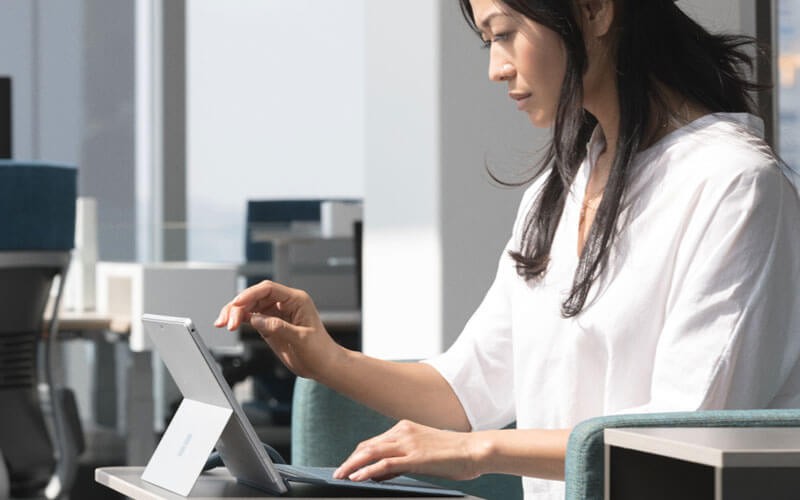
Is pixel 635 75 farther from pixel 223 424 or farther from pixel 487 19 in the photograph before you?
→ pixel 223 424

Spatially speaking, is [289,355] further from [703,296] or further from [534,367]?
[703,296]

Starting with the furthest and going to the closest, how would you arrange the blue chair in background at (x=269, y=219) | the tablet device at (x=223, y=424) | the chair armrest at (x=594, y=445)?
the blue chair in background at (x=269, y=219) → the tablet device at (x=223, y=424) → the chair armrest at (x=594, y=445)

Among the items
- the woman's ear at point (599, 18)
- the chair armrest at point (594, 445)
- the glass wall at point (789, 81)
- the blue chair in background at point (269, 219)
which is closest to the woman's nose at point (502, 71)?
the woman's ear at point (599, 18)

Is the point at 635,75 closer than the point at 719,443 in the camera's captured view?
No

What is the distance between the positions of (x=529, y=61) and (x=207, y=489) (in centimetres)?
66

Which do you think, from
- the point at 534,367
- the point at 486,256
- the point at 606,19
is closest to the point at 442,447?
the point at 534,367

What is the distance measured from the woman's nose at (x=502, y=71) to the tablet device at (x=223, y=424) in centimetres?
53

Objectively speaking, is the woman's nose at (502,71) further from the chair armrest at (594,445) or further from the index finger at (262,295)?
the chair armrest at (594,445)

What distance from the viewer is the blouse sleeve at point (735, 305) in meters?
1.54

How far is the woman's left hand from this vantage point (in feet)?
4.67

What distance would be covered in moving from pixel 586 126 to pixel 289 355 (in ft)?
1.71

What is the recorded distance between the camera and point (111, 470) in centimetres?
161

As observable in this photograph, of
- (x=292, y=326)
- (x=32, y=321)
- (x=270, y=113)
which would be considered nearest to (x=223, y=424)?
(x=292, y=326)

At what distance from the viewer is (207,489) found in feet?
4.86
